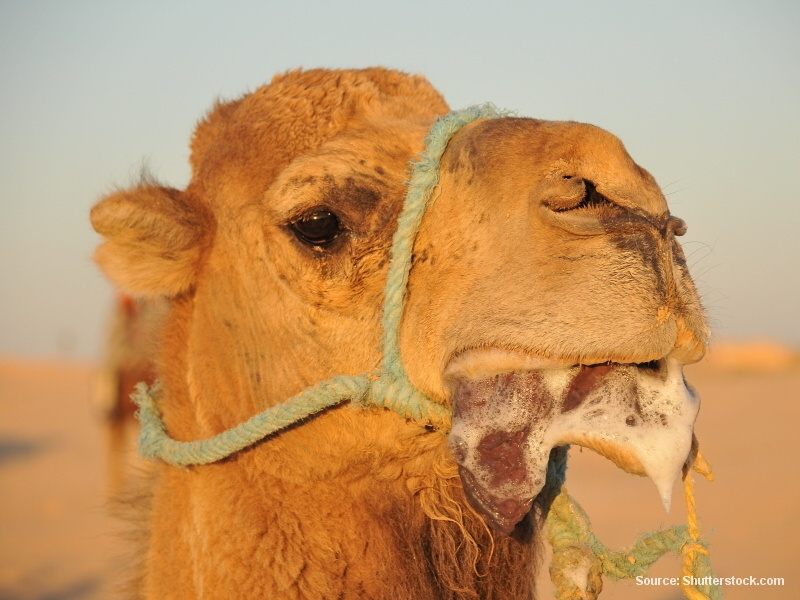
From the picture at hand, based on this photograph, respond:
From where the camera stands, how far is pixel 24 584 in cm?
907

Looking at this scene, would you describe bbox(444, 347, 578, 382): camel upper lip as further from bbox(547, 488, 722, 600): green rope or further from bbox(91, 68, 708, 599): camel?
bbox(547, 488, 722, 600): green rope

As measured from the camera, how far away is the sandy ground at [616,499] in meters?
8.84

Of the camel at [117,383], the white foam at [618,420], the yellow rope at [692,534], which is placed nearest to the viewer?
the white foam at [618,420]

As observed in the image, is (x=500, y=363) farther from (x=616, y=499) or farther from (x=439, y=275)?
(x=616, y=499)

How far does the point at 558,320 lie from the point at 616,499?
11511 millimetres

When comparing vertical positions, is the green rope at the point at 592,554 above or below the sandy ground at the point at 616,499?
below

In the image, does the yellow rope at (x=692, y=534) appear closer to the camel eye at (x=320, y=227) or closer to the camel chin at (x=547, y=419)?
the camel chin at (x=547, y=419)

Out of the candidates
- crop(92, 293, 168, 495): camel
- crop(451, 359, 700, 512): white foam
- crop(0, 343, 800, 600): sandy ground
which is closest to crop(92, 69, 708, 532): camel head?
crop(451, 359, 700, 512): white foam

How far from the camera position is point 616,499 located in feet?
42.1

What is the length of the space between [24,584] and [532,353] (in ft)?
28.1

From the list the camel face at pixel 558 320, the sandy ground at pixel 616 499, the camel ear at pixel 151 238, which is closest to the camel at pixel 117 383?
the sandy ground at pixel 616 499

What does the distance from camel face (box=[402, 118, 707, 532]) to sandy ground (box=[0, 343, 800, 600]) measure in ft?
2.83

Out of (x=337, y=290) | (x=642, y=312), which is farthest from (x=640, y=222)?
(x=337, y=290)

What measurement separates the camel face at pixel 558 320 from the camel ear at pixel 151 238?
91cm
